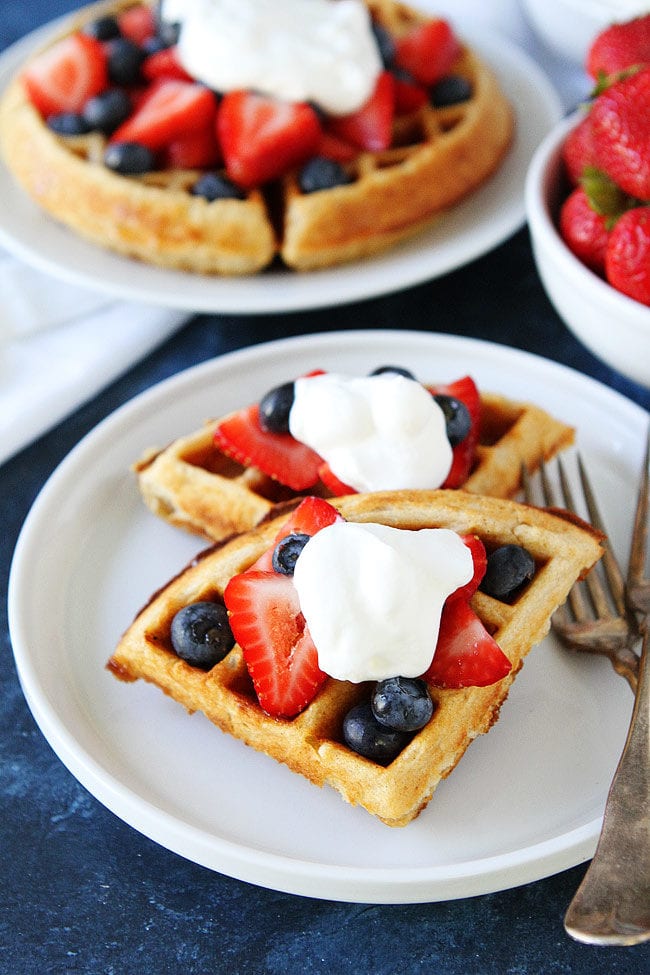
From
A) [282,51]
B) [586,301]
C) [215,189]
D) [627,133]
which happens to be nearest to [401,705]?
[586,301]

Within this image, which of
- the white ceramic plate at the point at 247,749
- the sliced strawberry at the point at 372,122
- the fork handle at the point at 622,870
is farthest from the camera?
the sliced strawberry at the point at 372,122

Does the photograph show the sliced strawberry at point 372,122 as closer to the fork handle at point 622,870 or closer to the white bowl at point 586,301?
the white bowl at point 586,301

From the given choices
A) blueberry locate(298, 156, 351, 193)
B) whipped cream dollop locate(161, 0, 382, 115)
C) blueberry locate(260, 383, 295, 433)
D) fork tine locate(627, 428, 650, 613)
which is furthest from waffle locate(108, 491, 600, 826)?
whipped cream dollop locate(161, 0, 382, 115)

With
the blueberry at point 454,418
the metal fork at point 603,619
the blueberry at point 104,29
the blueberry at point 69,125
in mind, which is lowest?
the metal fork at point 603,619

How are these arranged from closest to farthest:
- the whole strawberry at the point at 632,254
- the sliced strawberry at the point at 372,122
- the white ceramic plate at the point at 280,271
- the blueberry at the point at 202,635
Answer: the blueberry at the point at 202,635 < the whole strawberry at the point at 632,254 < the white ceramic plate at the point at 280,271 < the sliced strawberry at the point at 372,122

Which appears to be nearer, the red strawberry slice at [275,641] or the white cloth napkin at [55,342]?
the red strawberry slice at [275,641]

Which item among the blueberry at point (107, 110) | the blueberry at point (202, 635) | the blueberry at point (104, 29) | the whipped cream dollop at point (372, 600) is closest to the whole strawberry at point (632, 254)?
the whipped cream dollop at point (372, 600)
